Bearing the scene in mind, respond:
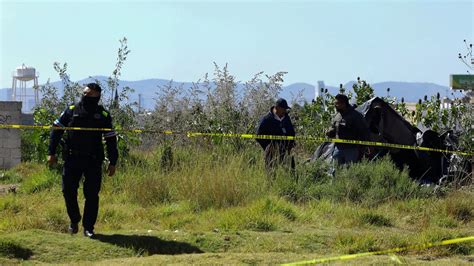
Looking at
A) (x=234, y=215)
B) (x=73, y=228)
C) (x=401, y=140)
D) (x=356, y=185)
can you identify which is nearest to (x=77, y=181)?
(x=73, y=228)

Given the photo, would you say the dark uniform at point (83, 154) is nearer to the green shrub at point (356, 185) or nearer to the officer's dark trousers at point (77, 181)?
the officer's dark trousers at point (77, 181)

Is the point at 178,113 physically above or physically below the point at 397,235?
above

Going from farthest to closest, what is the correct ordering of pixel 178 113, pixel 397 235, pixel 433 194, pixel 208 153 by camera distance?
pixel 178 113, pixel 208 153, pixel 433 194, pixel 397 235

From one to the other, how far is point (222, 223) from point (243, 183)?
156 cm

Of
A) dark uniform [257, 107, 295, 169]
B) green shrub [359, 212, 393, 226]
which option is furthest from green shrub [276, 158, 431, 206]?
green shrub [359, 212, 393, 226]

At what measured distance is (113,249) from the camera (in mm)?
7930

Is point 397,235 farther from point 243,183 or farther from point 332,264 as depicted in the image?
point 243,183

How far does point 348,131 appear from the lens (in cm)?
1180

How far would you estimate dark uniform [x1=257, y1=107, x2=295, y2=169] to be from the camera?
11805 millimetres

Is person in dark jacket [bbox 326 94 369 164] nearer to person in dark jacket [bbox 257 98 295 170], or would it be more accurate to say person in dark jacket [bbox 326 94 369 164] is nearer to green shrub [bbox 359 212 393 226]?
person in dark jacket [bbox 257 98 295 170]

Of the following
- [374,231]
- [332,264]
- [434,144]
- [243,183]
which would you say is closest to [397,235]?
[374,231]

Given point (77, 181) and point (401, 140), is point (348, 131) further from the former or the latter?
point (77, 181)

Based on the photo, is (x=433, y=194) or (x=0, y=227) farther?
(x=433, y=194)

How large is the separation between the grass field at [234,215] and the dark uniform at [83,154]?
1.05ft
